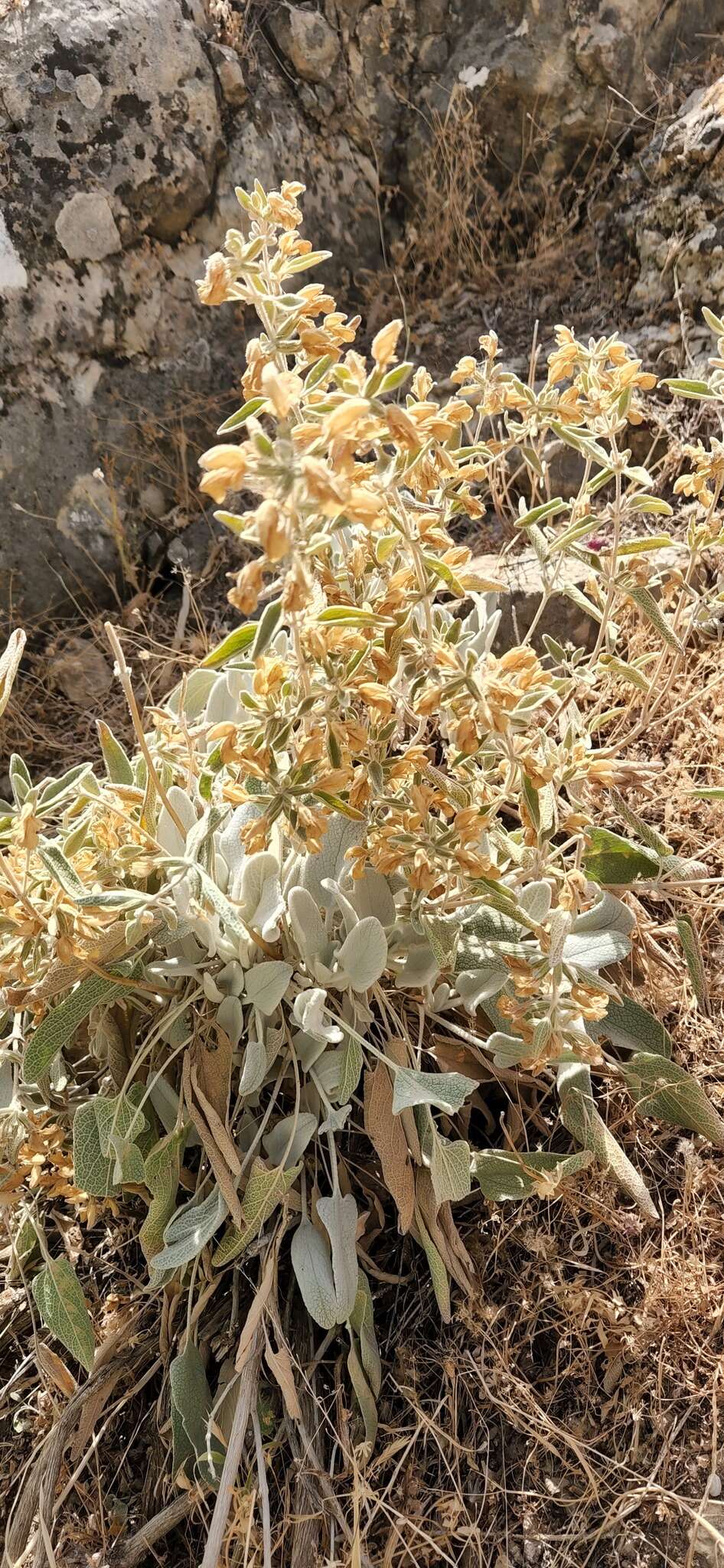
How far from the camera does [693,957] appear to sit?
53.5 inches

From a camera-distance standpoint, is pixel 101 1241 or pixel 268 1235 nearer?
pixel 268 1235

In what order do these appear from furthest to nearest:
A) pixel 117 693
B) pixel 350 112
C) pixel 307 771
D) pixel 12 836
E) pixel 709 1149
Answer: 1. pixel 350 112
2. pixel 117 693
3. pixel 709 1149
4. pixel 12 836
5. pixel 307 771

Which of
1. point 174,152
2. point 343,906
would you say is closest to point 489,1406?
point 343,906

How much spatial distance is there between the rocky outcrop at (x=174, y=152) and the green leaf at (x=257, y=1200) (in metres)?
1.43

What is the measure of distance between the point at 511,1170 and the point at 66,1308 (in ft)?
1.73

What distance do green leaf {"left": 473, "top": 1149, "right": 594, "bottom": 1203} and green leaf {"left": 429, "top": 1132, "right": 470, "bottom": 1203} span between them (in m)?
0.07

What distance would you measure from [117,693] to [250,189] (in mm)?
1144

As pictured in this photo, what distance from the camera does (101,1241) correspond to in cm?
144

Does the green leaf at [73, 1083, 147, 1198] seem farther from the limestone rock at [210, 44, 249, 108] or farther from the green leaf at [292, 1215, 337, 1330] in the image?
the limestone rock at [210, 44, 249, 108]

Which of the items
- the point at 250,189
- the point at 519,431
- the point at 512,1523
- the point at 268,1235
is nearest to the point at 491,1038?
the point at 268,1235

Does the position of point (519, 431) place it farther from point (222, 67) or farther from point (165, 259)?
point (222, 67)

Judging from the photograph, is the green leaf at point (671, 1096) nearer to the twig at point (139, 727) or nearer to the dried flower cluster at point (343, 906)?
the dried flower cluster at point (343, 906)

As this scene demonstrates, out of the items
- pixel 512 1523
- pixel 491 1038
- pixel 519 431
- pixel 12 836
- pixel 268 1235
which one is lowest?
→ pixel 512 1523

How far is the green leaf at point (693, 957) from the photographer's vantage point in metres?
1.32
